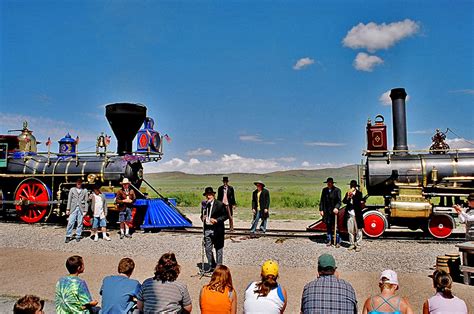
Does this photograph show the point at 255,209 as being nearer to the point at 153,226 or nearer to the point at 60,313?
the point at 153,226

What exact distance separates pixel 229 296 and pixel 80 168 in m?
12.5

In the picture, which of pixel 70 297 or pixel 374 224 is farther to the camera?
pixel 374 224

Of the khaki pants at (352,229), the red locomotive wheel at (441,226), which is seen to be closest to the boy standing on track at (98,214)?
the khaki pants at (352,229)

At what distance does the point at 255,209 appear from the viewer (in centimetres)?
1288

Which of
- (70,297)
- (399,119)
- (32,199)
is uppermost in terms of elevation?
(399,119)

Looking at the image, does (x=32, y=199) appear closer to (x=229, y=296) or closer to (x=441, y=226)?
(x=229, y=296)

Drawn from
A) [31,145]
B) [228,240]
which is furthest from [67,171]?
[228,240]

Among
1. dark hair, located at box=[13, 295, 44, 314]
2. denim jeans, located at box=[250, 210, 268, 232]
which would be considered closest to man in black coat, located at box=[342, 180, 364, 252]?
denim jeans, located at box=[250, 210, 268, 232]

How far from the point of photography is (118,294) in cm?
414

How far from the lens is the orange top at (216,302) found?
12.9 feet

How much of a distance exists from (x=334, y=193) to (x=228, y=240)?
325 cm

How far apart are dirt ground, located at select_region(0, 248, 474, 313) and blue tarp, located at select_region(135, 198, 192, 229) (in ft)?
11.3

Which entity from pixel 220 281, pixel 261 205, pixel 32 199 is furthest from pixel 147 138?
pixel 220 281

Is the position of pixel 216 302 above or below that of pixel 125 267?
below
